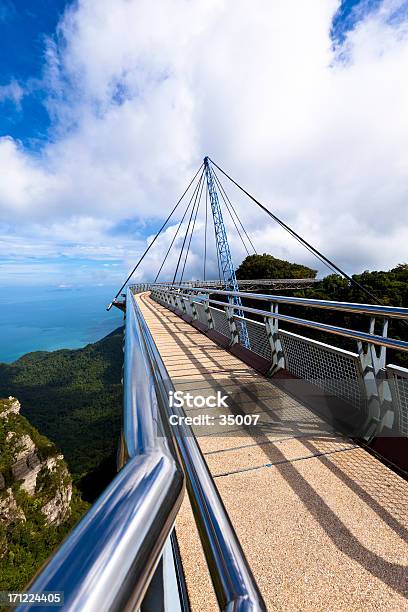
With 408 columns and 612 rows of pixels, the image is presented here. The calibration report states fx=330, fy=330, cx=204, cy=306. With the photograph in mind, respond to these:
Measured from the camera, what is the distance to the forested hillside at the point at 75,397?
72438 millimetres

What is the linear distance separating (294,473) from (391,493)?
67 cm

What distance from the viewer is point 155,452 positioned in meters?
0.76

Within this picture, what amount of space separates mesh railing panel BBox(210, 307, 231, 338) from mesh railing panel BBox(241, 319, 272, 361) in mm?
1523

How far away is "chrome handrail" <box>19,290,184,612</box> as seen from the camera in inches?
17.1

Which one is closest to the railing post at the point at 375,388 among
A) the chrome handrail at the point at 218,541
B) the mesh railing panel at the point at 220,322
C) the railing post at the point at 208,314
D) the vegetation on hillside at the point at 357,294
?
the chrome handrail at the point at 218,541

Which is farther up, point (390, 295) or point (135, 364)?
point (135, 364)

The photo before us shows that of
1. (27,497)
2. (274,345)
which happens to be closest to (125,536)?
(274,345)

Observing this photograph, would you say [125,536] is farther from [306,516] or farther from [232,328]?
[232,328]

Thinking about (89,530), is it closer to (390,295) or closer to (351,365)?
(351,365)

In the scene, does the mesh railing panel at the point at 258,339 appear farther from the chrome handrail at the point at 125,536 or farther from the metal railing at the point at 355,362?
the chrome handrail at the point at 125,536

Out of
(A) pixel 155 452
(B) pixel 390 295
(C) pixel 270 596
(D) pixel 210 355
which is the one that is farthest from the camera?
(B) pixel 390 295

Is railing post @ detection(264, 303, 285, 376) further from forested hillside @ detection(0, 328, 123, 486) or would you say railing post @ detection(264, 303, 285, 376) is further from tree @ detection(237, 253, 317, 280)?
tree @ detection(237, 253, 317, 280)

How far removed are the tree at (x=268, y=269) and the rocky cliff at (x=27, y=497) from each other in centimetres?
5303

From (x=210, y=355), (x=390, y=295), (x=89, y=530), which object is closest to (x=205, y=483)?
(x=89, y=530)
